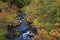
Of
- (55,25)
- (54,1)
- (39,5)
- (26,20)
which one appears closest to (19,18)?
(26,20)

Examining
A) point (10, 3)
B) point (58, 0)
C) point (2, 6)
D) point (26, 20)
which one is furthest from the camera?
point (10, 3)

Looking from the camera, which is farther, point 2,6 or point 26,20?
point 2,6

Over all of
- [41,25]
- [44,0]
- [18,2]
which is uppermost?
[44,0]

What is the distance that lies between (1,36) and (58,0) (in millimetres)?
5870

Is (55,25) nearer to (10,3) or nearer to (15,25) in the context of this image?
(15,25)

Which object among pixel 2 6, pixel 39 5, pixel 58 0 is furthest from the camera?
pixel 2 6

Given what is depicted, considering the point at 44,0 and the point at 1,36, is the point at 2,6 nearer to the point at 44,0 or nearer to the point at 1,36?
the point at 44,0

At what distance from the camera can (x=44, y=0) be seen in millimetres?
21562

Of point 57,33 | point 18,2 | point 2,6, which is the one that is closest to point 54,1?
point 57,33

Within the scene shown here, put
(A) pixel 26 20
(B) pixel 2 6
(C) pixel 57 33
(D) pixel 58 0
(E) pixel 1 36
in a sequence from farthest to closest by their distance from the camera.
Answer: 1. (B) pixel 2 6
2. (A) pixel 26 20
3. (D) pixel 58 0
4. (E) pixel 1 36
5. (C) pixel 57 33

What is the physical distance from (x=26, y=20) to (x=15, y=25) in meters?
2.20

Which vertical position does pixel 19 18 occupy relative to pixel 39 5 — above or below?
below

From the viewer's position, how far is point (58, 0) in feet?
66.8

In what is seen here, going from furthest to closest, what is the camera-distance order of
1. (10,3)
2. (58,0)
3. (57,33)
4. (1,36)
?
1. (10,3)
2. (58,0)
3. (1,36)
4. (57,33)
